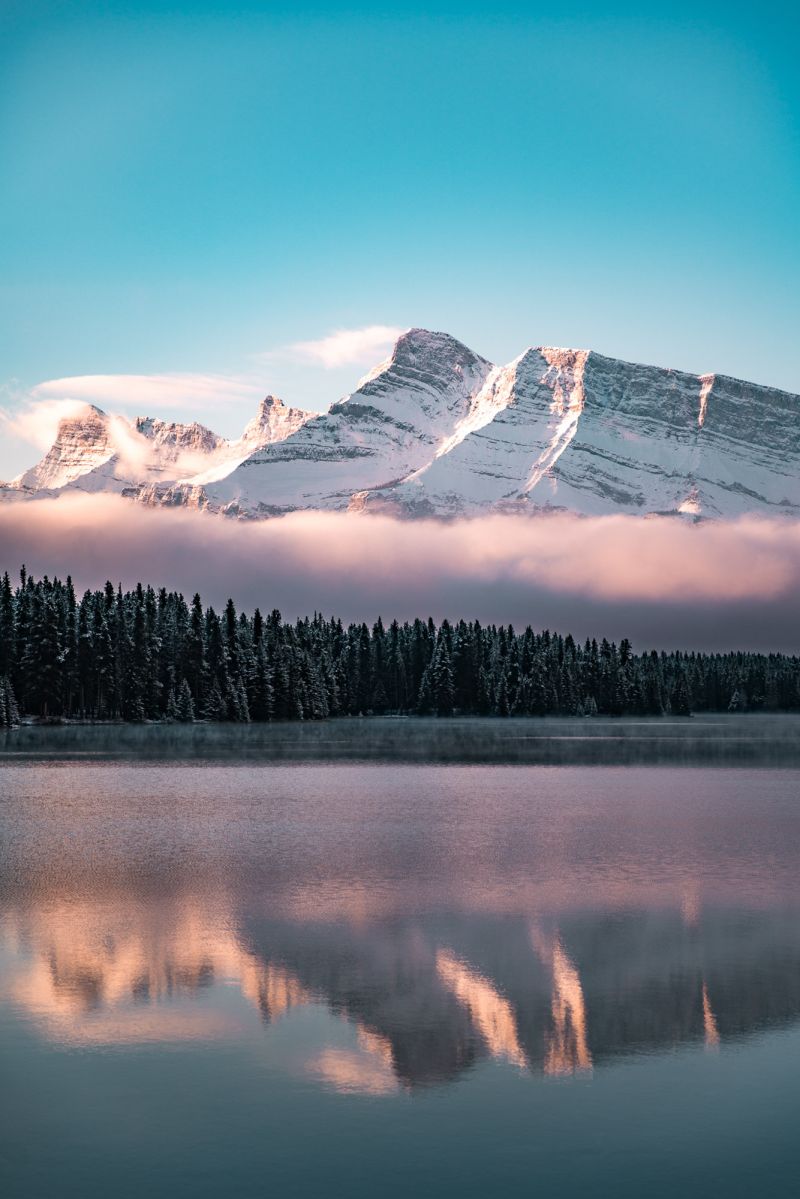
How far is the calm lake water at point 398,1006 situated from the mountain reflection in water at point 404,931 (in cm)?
9

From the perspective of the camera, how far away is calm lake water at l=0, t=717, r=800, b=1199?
15.0 metres

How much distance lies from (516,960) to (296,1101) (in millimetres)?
8525

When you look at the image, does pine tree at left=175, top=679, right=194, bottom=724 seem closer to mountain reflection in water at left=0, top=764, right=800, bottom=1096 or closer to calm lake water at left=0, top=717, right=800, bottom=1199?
mountain reflection in water at left=0, top=764, right=800, bottom=1096

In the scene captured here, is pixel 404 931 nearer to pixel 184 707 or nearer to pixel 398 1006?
pixel 398 1006

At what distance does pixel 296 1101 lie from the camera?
664 inches

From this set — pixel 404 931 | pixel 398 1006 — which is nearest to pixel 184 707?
pixel 404 931

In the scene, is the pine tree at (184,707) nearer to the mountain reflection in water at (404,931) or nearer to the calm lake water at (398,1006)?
the mountain reflection in water at (404,931)

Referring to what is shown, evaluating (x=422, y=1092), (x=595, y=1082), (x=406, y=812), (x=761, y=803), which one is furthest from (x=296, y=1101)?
(x=761, y=803)

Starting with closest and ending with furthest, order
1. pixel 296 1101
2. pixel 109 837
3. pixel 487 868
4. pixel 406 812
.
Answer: pixel 296 1101 → pixel 487 868 → pixel 109 837 → pixel 406 812

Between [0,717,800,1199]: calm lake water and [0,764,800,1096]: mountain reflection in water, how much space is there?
0.31ft

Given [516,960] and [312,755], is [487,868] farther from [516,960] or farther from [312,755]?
[312,755]

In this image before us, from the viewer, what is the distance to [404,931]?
2738 cm

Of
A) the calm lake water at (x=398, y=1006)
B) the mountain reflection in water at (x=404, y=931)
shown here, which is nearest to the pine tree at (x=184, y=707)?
the mountain reflection in water at (x=404, y=931)

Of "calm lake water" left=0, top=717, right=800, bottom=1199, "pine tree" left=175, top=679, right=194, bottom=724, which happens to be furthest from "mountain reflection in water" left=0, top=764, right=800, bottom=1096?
"pine tree" left=175, top=679, right=194, bottom=724
